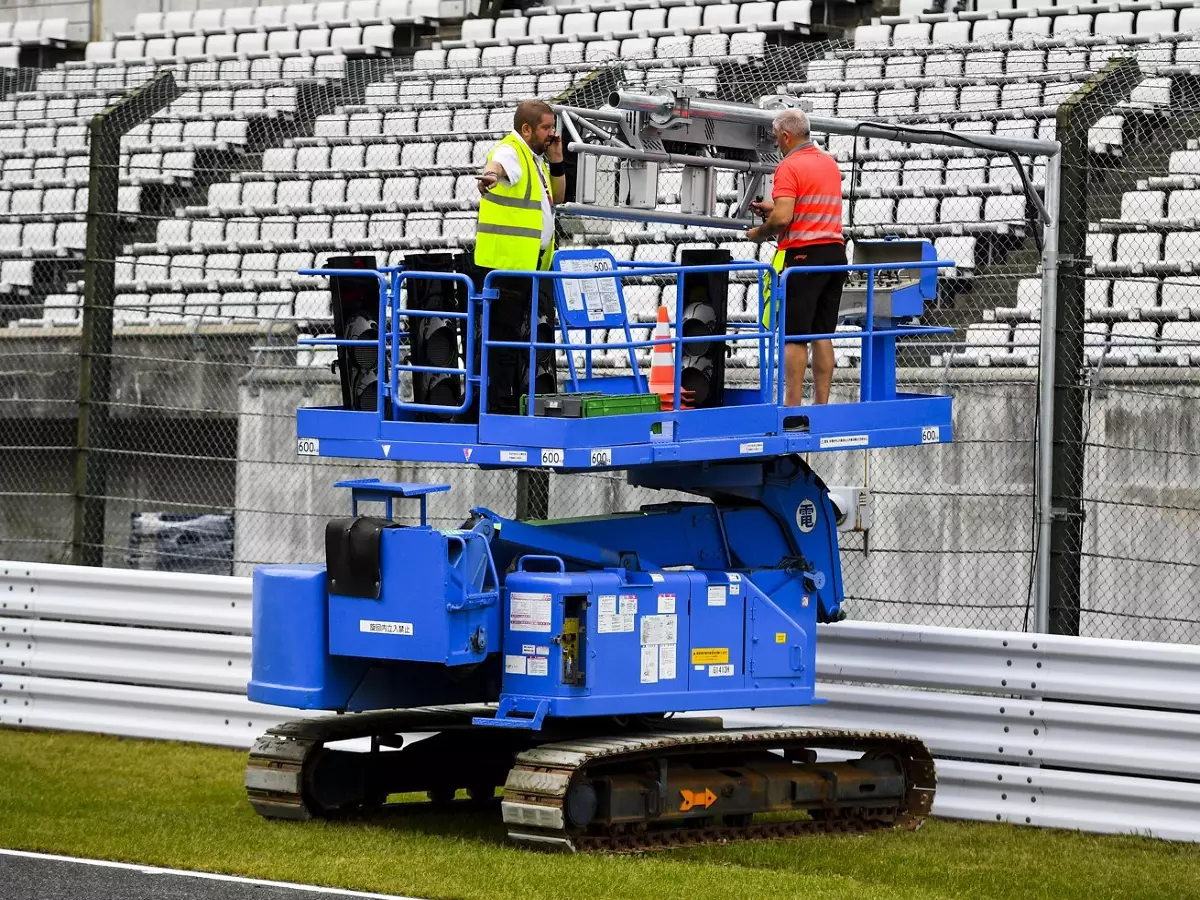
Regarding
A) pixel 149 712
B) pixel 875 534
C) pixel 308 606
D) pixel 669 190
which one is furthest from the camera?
pixel 669 190

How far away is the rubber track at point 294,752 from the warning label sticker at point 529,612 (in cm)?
82

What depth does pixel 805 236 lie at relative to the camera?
31.3ft

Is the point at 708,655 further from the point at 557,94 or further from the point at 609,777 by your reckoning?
the point at 557,94

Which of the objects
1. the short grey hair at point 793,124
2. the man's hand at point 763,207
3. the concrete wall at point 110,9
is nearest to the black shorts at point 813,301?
the man's hand at point 763,207

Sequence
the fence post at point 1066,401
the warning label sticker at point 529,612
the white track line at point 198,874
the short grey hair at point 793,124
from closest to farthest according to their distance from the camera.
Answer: the white track line at point 198,874
the warning label sticker at point 529,612
the short grey hair at point 793,124
the fence post at point 1066,401

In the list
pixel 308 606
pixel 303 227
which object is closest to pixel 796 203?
pixel 308 606

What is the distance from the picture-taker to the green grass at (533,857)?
25.2 ft

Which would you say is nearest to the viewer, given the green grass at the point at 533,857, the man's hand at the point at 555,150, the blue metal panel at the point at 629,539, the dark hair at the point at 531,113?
the green grass at the point at 533,857

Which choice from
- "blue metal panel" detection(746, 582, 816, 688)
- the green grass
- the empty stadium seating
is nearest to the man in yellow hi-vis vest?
"blue metal panel" detection(746, 582, 816, 688)

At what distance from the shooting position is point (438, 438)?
8.72 m

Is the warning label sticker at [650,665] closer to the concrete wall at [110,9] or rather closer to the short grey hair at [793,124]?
the short grey hair at [793,124]

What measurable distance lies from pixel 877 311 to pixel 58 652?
213 inches

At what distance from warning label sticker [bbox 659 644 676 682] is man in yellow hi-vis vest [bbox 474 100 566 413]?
1.27 m

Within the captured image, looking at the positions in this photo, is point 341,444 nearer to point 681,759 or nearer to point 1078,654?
point 681,759
